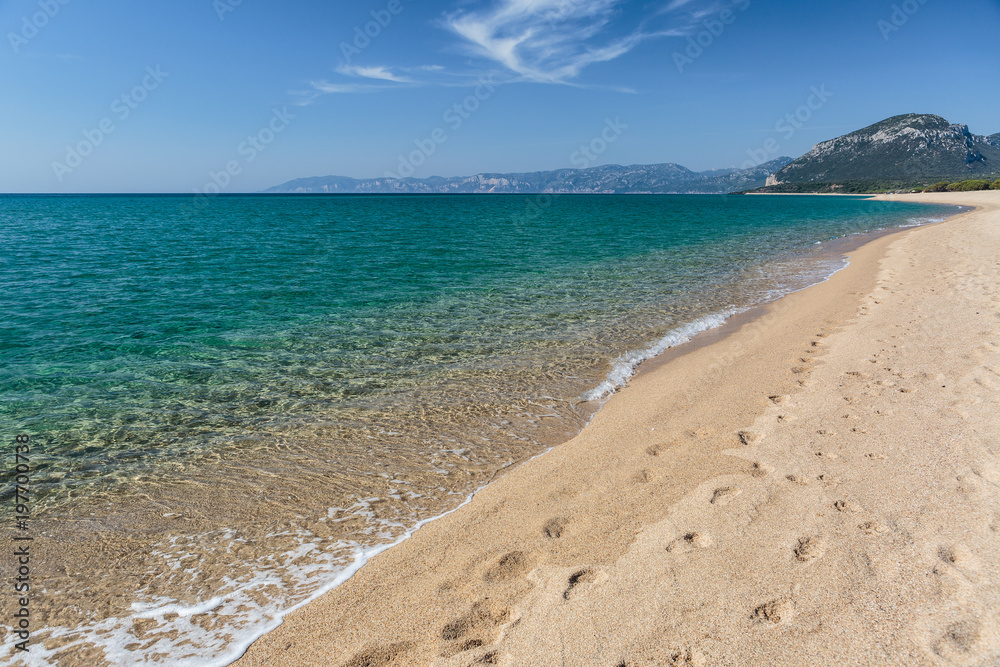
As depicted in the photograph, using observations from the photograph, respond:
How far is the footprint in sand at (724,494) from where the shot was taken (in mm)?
4594

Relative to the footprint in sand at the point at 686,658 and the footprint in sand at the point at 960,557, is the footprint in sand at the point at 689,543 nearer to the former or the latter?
the footprint in sand at the point at 686,658

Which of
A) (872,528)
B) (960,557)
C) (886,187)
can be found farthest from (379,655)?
(886,187)

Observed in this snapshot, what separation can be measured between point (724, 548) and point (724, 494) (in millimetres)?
902

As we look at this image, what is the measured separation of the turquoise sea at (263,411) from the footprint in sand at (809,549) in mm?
3096

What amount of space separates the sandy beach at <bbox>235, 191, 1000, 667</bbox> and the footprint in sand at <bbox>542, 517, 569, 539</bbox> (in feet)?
0.06

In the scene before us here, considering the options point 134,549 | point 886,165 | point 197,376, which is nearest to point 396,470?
point 134,549

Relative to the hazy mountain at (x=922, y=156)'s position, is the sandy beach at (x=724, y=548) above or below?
below

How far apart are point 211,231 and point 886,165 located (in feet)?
751

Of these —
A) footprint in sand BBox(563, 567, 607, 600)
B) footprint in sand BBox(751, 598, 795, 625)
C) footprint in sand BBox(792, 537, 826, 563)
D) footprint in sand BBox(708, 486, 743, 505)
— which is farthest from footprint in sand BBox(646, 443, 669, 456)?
footprint in sand BBox(751, 598, 795, 625)

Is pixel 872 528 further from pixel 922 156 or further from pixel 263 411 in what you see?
pixel 922 156

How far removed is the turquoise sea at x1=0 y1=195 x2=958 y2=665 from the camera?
4094 millimetres

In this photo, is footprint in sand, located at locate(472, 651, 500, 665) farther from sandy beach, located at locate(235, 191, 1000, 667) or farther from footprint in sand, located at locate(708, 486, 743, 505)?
footprint in sand, located at locate(708, 486, 743, 505)

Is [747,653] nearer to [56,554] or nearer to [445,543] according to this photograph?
[445,543]

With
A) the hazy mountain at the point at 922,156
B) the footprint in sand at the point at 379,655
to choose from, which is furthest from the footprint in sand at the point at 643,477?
the hazy mountain at the point at 922,156
